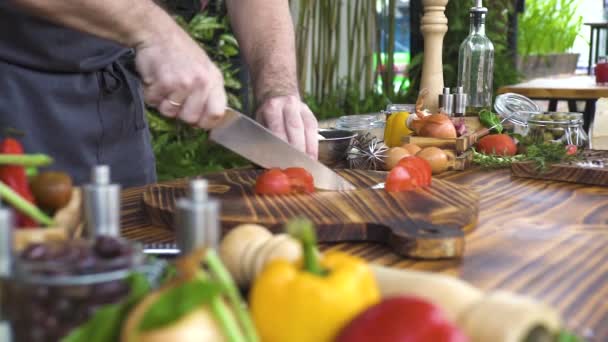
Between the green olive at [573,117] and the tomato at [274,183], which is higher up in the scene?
the green olive at [573,117]

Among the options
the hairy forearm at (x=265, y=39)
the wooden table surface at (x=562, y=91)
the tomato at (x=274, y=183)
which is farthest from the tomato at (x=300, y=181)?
the wooden table surface at (x=562, y=91)

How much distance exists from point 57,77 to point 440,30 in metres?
1.21

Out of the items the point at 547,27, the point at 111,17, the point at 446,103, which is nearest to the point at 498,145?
the point at 446,103

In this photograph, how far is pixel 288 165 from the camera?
156cm

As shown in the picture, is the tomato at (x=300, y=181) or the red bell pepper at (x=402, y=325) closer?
the red bell pepper at (x=402, y=325)

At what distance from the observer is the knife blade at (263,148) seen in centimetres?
147

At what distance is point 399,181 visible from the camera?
1.49 metres

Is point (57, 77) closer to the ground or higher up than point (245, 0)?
closer to the ground

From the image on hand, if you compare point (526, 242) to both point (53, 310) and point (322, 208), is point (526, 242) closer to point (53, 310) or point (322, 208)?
point (322, 208)

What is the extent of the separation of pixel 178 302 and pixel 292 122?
119cm

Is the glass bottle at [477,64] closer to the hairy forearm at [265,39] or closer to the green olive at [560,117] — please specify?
the green olive at [560,117]

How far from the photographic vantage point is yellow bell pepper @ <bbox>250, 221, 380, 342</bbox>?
0.67 metres

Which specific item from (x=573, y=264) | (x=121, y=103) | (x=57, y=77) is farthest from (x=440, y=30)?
(x=573, y=264)

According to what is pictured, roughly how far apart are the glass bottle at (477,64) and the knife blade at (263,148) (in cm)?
110
